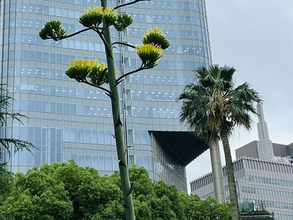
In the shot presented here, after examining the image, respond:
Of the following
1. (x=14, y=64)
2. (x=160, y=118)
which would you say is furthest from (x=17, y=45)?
(x=160, y=118)

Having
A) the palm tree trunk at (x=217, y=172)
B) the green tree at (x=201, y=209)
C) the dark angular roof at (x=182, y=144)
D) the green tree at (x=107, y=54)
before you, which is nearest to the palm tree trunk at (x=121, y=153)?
the green tree at (x=107, y=54)

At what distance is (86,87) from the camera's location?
76.7m

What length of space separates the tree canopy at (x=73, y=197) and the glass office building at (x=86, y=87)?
34054mm

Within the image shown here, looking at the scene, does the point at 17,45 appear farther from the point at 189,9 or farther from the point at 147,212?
the point at 147,212

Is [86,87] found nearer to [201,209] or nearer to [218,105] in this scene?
[201,209]

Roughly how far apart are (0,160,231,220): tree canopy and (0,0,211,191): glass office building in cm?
3405

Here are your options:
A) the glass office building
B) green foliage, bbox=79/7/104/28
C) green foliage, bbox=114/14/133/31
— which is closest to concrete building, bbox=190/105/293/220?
the glass office building

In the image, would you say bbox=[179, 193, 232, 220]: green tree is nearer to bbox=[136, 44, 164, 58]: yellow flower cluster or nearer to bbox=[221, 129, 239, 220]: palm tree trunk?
bbox=[221, 129, 239, 220]: palm tree trunk

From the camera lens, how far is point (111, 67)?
645 cm

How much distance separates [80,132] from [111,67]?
67435mm

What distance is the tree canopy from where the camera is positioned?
103 feet

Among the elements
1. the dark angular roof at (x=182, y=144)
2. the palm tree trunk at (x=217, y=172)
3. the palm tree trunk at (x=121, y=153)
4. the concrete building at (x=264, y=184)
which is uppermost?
the concrete building at (x=264, y=184)

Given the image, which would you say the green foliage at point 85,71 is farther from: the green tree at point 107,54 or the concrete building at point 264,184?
the concrete building at point 264,184

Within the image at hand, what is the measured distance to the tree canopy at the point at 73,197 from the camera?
31.5 m
